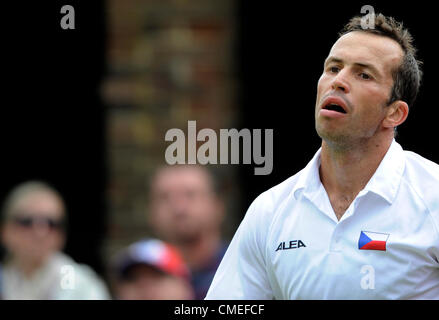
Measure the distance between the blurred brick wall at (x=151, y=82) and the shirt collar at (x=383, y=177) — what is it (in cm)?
309

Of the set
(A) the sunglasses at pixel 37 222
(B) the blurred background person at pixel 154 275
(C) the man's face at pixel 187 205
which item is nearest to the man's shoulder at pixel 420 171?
(B) the blurred background person at pixel 154 275

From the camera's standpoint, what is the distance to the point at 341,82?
4238 mm

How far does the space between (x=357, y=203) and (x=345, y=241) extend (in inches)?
6.2

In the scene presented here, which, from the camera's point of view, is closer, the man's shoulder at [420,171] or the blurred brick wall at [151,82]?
the man's shoulder at [420,171]

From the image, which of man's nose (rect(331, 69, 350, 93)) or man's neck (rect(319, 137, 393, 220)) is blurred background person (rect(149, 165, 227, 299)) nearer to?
man's neck (rect(319, 137, 393, 220))

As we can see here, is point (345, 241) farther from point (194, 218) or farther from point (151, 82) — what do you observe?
point (151, 82)

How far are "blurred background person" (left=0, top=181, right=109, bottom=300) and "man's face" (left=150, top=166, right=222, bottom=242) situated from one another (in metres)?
0.73

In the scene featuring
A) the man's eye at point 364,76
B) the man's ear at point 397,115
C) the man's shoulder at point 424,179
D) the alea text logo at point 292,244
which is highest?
the man's eye at point 364,76

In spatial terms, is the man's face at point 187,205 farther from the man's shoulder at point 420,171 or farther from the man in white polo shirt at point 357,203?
the man's shoulder at point 420,171

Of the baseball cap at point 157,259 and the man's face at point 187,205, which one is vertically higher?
the man's face at point 187,205

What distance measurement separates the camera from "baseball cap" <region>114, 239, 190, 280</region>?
6.12 metres

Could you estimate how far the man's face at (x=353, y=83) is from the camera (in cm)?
425

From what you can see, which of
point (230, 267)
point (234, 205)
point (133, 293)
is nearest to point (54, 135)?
point (234, 205)

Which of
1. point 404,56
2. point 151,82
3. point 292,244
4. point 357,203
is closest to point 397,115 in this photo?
point 404,56
